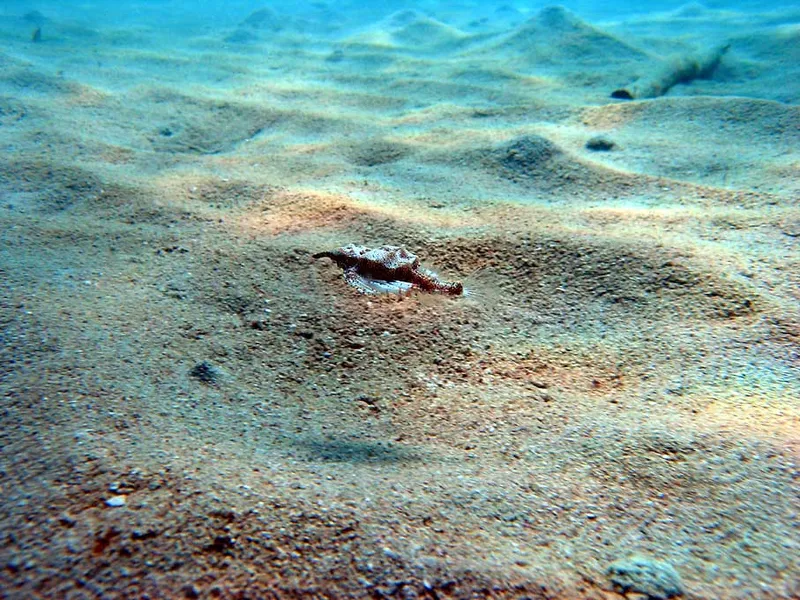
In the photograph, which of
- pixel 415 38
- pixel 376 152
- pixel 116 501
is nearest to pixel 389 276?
pixel 116 501

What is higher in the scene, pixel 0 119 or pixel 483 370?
pixel 0 119

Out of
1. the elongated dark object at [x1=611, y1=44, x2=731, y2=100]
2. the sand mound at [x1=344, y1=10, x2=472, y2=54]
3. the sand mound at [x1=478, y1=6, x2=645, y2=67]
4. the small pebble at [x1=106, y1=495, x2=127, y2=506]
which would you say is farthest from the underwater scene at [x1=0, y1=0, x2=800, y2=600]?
the sand mound at [x1=344, y1=10, x2=472, y2=54]

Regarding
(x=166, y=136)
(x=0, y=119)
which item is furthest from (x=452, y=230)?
(x=0, y=119)

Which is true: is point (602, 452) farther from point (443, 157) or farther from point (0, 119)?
point (0, 119)

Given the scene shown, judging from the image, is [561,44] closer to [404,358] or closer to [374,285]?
[374,285]

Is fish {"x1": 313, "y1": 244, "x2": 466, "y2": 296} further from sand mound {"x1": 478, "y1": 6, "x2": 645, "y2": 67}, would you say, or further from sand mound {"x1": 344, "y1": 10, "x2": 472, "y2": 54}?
sand mound {"x1": 344, "y1": 10, "x2": 472, "y2": 54}
